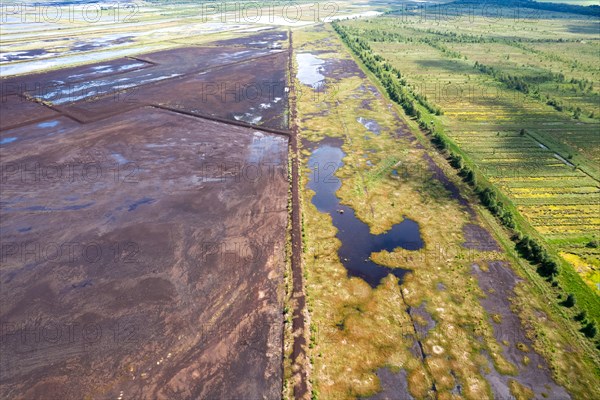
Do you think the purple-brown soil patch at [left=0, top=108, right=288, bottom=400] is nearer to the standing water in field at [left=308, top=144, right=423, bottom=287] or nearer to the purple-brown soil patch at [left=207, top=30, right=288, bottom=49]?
the standing water in field at [left=308, top=144, right=423, bottom=287]

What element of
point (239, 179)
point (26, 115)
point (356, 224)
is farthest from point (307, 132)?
point (26, 115)

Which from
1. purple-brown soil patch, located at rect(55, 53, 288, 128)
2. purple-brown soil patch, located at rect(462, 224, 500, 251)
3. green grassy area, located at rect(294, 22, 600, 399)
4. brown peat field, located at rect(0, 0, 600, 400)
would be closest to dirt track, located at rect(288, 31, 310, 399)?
brown peat field, located at rect(0, 0, 600, 400)

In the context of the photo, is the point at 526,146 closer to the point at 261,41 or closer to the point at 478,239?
the point at 478,239

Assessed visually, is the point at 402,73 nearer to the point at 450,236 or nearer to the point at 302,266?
the point at 450,236

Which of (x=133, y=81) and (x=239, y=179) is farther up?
(x=133, y=81)

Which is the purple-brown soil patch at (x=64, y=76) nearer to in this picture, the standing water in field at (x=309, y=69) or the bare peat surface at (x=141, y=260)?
the bare peat surface at (x=141, y=260)

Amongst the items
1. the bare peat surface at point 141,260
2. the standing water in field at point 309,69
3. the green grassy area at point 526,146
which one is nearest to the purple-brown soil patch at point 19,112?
the bare peat surface at point 141,260
